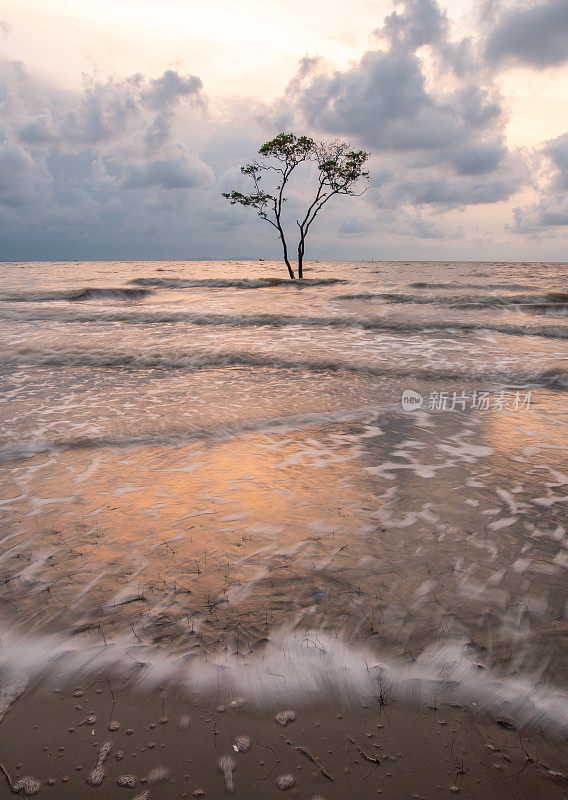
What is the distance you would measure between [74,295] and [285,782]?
96.3 feet

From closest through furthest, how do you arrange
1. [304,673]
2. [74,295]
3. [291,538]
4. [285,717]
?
[285,717], [304,673], [291,538], [74,295]

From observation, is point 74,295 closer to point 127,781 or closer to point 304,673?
point 304,673

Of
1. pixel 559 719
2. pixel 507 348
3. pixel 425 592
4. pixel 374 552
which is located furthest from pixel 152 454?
pixel 507 348

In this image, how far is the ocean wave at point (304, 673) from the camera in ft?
7.25

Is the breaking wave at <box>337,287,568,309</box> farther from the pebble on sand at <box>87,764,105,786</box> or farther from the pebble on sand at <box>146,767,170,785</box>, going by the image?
the pebble on sand at <box>87,764,105,786</box>

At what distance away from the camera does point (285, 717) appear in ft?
7.00

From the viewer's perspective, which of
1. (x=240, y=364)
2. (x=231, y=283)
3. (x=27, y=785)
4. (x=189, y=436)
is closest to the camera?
(x=27, y=785)

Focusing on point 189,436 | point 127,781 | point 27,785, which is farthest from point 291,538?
point 189,436

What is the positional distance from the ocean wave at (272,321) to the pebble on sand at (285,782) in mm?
14674

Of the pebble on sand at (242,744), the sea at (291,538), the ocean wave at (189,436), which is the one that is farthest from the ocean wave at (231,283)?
the pebble on sand at (242,744)

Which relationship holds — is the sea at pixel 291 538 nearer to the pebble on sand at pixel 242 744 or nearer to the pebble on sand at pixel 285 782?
the pebble on sand at pixel 242 744

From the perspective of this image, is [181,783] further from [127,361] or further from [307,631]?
[127,361]

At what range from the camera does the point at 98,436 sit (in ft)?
18.9

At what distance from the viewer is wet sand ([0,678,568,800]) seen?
182cm
